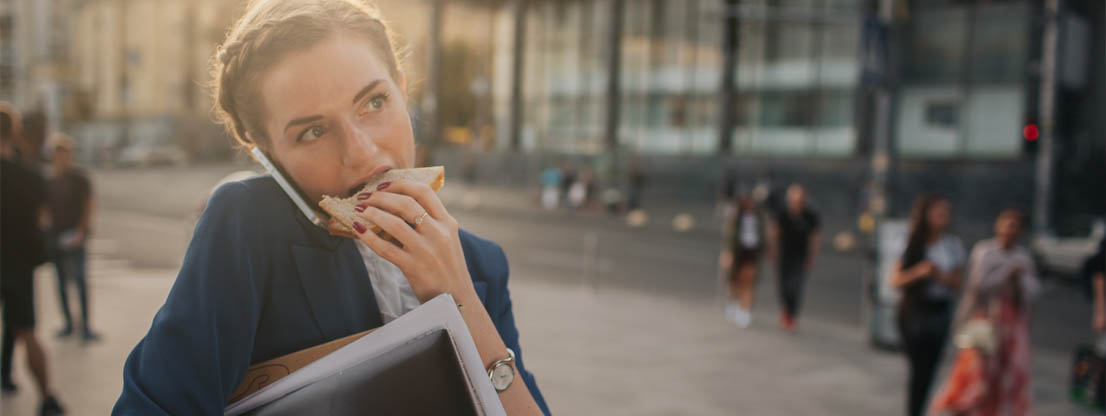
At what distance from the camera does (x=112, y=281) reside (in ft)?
35.1

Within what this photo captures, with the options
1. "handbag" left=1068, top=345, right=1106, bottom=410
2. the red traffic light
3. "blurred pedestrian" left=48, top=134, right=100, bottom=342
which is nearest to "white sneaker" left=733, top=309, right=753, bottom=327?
"handbag" left=1068, top=345, right=1106, bottom=410

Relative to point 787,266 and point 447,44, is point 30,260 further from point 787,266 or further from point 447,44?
point 447,44

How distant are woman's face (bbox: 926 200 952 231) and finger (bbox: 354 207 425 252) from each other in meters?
5.80

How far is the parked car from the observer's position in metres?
14.9

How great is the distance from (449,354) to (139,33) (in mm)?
66092

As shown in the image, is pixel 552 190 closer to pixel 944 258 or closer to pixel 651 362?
pixel 651 362

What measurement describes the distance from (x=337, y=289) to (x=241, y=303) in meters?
0.13

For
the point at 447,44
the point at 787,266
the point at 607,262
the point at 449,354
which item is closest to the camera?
the point at 449,354

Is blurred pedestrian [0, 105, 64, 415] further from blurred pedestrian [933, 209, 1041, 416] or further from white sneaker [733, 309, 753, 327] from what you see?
white sneaker [733, 309, 753, 327]

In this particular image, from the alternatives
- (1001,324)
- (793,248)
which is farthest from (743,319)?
(1001,324)

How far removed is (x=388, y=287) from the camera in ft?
3.71

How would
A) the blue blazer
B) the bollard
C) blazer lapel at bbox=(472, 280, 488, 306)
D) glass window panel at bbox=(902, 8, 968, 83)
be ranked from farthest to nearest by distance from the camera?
glass window panel at bbox=(902, 8, 968, 83) < the bollard < blazer lapel at bbox=(472, 280, 488, 306) < the blue blazer

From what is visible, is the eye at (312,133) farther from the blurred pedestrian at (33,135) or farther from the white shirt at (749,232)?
the white shirt at (749,232)

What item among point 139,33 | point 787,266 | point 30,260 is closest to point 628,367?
point 787,266
